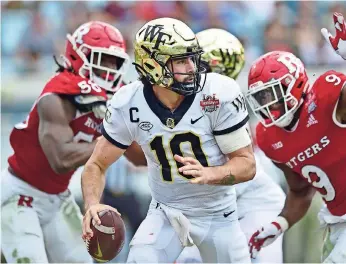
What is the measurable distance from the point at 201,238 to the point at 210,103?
0.73 meters

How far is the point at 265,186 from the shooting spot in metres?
5.63

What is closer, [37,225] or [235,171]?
[235,171]

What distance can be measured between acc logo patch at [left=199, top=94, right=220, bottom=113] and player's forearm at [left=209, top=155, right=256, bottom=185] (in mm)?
260

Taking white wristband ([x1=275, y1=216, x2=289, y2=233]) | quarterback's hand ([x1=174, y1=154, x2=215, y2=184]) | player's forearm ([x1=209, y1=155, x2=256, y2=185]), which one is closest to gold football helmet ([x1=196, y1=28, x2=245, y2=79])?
white wristband ([x1=275, y1=216, x2=289, y2=233])

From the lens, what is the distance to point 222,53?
223 inches

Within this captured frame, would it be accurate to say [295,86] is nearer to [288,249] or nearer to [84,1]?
[288,249]

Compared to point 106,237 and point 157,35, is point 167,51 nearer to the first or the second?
point 157,35

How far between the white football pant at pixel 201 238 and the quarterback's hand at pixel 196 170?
54 cm

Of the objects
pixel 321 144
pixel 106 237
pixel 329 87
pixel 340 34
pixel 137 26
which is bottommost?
pixel 137 26

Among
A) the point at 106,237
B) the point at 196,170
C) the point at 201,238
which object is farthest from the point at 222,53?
the point at 106,237

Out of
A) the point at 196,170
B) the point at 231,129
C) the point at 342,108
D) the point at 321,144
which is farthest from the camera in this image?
the point at 321,144

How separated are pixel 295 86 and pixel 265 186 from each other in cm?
93

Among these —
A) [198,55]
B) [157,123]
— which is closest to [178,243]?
[157,123]

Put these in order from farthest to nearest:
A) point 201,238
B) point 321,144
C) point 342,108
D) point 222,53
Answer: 1. point 222,53
2. point 321,144
3. point 342,108
4. point 201,238
